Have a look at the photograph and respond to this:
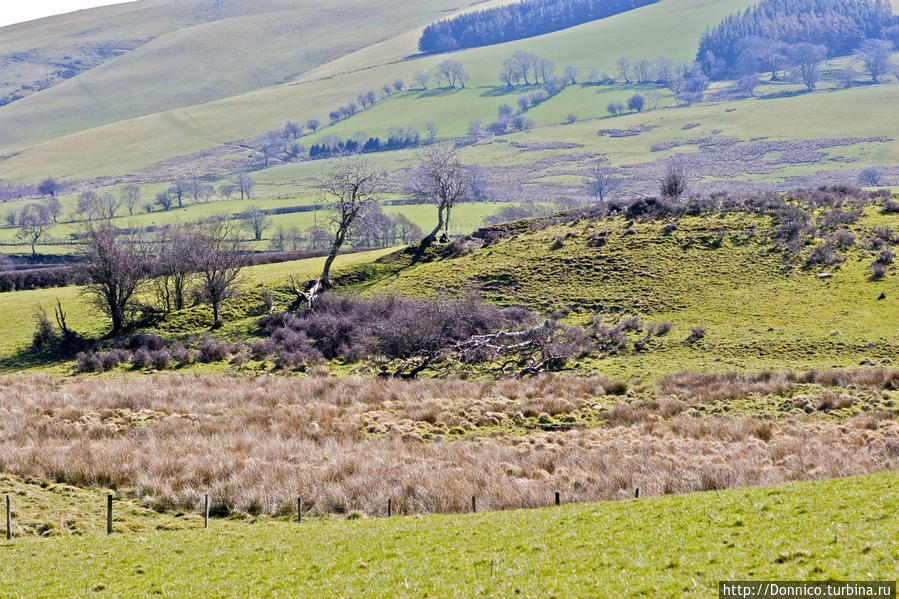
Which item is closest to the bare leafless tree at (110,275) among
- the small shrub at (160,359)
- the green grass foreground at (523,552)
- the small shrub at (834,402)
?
the small shrub at (160,359)

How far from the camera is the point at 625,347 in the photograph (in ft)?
140

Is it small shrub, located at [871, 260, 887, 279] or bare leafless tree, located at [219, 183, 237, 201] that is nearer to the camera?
small shrub, located at [871, 260, 887, 279]

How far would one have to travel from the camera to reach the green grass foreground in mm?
13258

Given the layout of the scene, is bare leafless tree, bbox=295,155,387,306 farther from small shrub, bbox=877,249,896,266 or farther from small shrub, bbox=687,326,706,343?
small shrub, bbox=877,249,896,266

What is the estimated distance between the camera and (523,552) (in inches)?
618

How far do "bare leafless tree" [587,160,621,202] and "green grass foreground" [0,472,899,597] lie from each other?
124092 mm

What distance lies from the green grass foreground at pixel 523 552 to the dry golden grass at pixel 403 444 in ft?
9.47

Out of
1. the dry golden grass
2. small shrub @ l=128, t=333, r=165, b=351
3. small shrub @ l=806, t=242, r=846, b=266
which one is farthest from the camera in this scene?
small shrub @ l=806, t=242, r=846, b=266

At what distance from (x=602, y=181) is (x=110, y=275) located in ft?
374

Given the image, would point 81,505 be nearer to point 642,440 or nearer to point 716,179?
point 642,440

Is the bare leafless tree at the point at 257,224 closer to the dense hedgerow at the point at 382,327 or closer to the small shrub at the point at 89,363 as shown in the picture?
the dense hedgerow at the point at 382,327

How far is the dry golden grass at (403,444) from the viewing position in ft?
74.7

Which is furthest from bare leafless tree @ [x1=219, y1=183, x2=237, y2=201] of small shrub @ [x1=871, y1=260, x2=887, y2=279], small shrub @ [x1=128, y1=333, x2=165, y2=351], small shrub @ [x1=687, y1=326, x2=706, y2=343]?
small shrub @ [x1=871, y1=260, x2=887, y2=279]

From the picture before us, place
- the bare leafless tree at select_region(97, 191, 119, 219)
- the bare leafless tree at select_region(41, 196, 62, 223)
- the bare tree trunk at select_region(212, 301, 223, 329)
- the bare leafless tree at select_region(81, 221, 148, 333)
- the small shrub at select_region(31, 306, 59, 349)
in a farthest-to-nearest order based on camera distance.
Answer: the bare leafless tree at select_region(41, 196, 62, 223)
the bare leafless tree at select_region(97, 191, 119, 219)
the bare tree trunk at select_region(212, 301, 223, 329)
the bare leafless tree at select_region(81, 221, 148, 333)
the small shrub at select_region(31, 306, 59, 349)
